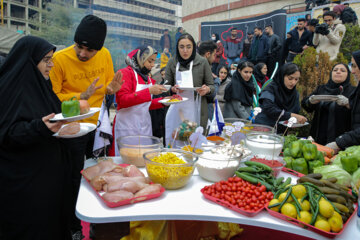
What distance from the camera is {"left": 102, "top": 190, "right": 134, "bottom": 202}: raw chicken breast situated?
60.0 inches

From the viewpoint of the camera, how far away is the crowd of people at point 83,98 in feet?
5.86

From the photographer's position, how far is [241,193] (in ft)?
5.32

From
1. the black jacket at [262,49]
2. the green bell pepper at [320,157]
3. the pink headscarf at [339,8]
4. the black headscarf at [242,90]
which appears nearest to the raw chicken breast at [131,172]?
the green bell pepper at [320,157]

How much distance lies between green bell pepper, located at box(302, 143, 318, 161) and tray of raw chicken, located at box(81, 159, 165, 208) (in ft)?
3.85

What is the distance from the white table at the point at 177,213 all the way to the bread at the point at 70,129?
14.9 inches

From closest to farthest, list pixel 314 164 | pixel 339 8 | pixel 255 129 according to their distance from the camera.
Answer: pixel 314 164
pixel 255 129
pixel 339 8

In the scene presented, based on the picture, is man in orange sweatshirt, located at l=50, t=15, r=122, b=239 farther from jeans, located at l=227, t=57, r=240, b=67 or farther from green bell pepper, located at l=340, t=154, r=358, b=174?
jeans, located at l=227, t=57, r=240, b=67

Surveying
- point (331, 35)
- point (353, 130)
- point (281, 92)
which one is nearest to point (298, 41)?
point (331, 35)

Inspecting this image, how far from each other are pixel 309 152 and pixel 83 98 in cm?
190

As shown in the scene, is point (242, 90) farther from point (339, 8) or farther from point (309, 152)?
point (339, 8)

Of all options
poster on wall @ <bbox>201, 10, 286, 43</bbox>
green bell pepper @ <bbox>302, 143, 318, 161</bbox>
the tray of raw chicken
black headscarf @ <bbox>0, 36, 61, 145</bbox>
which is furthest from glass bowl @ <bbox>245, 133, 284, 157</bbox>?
poster on wall @ <bbox>201, 10, 286, 43</bbox>

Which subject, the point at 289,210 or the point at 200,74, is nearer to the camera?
the point at 289,210

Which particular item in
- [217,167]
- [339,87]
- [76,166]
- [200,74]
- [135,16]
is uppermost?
[135,16]

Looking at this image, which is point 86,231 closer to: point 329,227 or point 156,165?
point 156,165
